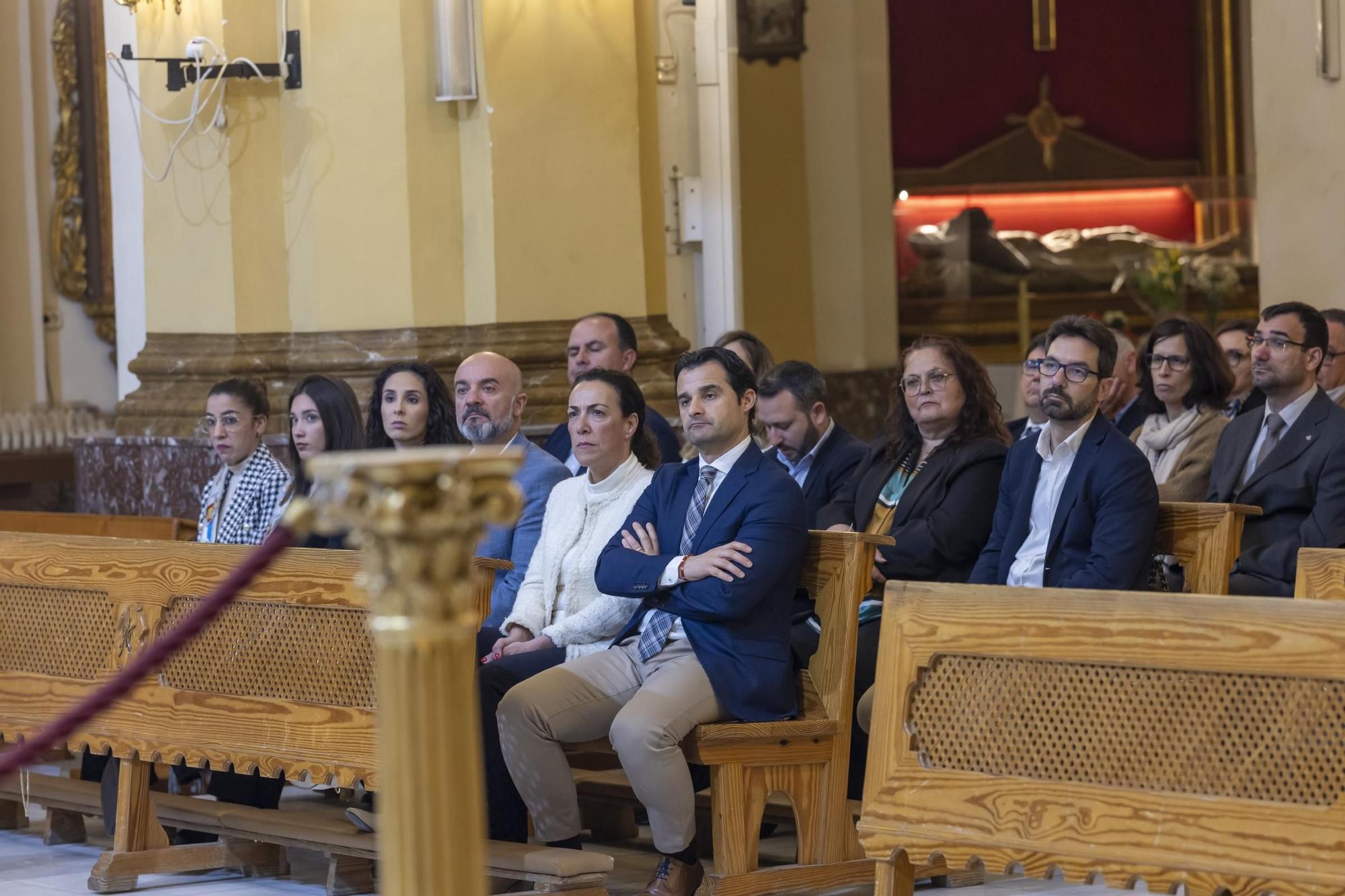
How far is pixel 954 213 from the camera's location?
1536cm

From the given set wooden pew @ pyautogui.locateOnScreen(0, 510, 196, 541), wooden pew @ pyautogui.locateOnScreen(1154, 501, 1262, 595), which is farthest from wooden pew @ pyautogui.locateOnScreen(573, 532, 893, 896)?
wooden pew @ pyautogui.locateOnScreen(0, 510, 196, 541)

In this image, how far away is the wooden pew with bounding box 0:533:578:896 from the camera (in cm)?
468

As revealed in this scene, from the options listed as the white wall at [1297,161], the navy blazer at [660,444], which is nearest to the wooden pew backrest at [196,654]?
the navy blazer at [660,444]

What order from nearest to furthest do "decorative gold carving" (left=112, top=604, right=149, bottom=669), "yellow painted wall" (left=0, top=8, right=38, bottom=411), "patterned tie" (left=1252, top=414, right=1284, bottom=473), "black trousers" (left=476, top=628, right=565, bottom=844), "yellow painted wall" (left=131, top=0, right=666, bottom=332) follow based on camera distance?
"black trousers" (left=476, top=628, right=565, bottom=844) < "decorative gold carving" (left=112, top=604, right=149, bottom=669) < "patterned tie" (left=1252, top=414, right=1284, bottom=473) < "yellow painted wall" (left=131, top=0, right=666, bottom=332) < "yellow painted wall" (left=0, top=8, right=38, bottom=411)

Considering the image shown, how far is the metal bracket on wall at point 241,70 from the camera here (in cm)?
720

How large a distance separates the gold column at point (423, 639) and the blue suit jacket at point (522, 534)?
10.9ft

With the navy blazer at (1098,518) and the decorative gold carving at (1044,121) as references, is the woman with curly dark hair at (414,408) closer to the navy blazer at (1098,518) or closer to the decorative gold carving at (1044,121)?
the navy blazer at (1098,518)

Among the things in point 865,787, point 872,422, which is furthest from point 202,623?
point 872,422

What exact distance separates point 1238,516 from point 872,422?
5893 millimetres

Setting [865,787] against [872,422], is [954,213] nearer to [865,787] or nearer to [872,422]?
[872,422]

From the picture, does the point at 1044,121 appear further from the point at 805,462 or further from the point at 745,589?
the point at 745,589

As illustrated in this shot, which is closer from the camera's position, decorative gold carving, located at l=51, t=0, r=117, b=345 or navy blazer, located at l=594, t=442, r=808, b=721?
navy blazer, located at l=594, t=442, r=808, b=721

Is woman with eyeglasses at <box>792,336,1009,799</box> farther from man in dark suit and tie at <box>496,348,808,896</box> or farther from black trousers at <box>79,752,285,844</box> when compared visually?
black trousers at <box>79,752,285,844</box>

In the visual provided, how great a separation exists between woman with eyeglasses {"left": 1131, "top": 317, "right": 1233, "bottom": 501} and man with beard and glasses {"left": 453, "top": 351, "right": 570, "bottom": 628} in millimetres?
1809
